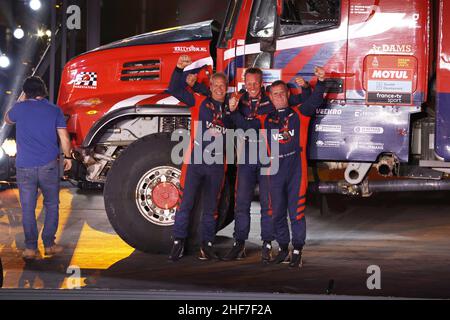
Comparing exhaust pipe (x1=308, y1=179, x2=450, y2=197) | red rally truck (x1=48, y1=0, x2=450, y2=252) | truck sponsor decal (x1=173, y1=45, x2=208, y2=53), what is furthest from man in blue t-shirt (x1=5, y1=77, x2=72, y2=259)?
exhaust pipe (x1=308, y1=179, x2=450, y2=197)

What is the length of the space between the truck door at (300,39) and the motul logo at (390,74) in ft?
0.99

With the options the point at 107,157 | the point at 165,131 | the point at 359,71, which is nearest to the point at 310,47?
the point at 359,71

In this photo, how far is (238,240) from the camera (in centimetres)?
921

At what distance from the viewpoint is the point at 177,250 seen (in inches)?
357

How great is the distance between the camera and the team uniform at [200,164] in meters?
9.06

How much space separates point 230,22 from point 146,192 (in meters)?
1.86

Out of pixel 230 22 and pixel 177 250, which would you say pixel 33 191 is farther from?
pixel 230 22

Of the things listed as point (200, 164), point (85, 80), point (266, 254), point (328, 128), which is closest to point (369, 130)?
point (328, 128)

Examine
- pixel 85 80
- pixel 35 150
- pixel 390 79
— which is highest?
pixel 390 79

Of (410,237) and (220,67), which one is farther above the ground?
(220,67)

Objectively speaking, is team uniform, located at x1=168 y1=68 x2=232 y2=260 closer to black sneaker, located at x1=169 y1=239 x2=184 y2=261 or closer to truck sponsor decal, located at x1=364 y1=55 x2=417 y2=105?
black sneaker, located at x1=169 y1=239 x2=184 y2=261
